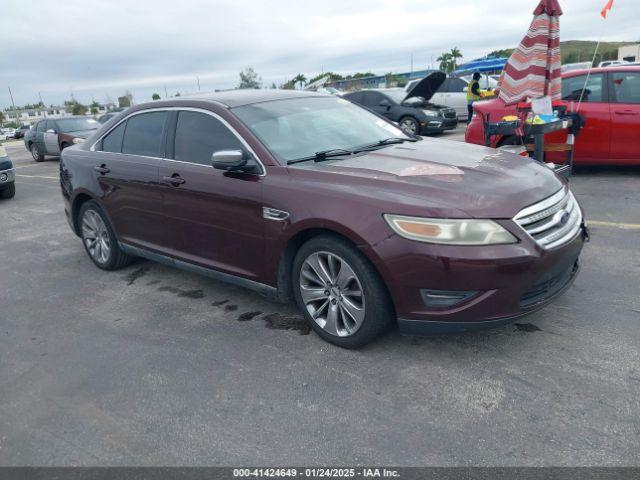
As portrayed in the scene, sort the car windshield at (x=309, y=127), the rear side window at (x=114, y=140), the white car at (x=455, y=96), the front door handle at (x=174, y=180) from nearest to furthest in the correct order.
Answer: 1. the car windshield at (x=309, y=127)
2. the front door handle at (x=174, y=180)
3. the rear side window at (x=114, y=140)
4. the white car at (x=455, y=96)

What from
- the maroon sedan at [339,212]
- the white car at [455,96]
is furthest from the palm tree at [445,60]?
the maroon sedan at [339,212]

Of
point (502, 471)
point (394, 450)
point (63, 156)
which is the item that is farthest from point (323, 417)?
point (63, 156)

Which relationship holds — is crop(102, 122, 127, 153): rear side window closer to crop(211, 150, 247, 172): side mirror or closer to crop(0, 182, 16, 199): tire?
crop(211, 150, 247, 172): side mirror

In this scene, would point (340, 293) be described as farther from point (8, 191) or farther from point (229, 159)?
point (8, 191)

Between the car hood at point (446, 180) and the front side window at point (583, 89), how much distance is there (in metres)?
4.63

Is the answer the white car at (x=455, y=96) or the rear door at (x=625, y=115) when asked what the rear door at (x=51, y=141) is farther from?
the rear door at (x=625, y=115)

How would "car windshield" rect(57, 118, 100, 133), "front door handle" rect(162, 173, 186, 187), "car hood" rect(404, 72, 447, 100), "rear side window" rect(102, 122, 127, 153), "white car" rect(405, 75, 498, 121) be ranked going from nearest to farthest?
"front door handle" rect(162, 173, 186, 187), "rear side window" rect(102, 122, 127, 153), "car hood" rect(404, 72, 447, 100), "car windshield" rect(57, 118, 100, 133), "white car" rect(405, 75, 498, 121)

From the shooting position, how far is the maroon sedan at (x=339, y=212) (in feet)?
9.41

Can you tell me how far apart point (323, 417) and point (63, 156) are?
435 cm

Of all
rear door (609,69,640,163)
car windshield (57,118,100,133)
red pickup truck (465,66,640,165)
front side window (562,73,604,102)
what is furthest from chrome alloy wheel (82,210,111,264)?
car windshield (57,118,100,133)

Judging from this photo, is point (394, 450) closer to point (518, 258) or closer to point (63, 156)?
point (518, 258)

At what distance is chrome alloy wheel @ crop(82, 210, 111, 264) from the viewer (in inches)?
206

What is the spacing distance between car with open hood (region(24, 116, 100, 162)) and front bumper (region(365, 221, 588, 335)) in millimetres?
14967

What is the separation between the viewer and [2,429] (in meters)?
2.85
